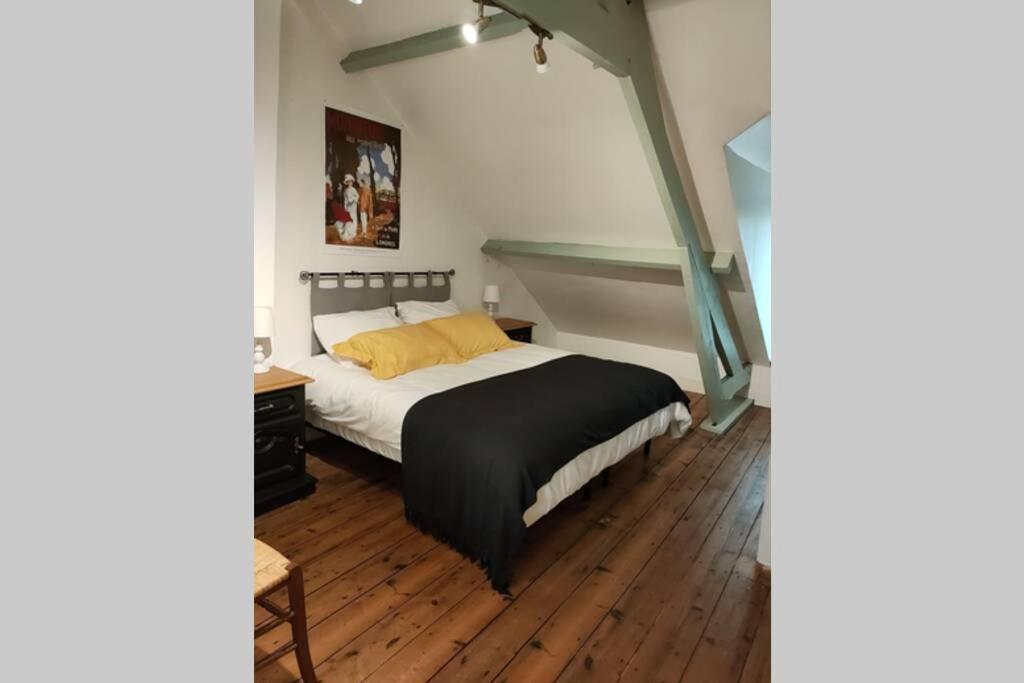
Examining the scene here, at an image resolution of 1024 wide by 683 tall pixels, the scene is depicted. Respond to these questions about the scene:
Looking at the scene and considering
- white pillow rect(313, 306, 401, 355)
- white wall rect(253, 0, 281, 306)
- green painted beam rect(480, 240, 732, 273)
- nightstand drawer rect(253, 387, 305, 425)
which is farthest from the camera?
green painted beam rect(480, 240, 732, 273)

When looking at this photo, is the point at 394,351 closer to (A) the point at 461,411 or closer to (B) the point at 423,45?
(A) the point at 461,411

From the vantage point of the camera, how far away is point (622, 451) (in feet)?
9.04

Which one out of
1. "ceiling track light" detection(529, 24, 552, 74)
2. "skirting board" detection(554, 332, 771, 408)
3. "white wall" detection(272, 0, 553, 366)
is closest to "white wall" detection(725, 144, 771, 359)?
"skirting board" detection(554, 332, 771, 408)

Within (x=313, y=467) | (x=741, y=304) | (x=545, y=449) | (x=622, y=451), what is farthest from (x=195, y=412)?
(x=741, y=304)

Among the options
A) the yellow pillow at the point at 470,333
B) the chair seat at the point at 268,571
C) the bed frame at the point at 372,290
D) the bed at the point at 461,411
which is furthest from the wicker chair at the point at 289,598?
the yellow pillow at the point at 470,333

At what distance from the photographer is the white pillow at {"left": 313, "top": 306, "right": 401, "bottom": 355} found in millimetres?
3359

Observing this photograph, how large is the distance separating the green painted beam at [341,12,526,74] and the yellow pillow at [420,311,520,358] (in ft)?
5.61

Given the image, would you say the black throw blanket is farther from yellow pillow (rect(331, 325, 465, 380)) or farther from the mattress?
yellow pillow (rect(331, 325, 465, 380))

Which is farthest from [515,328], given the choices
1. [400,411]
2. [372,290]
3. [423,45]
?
[423,45]

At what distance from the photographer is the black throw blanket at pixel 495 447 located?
204cm

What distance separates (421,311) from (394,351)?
0.93 m

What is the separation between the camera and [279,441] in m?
2.70

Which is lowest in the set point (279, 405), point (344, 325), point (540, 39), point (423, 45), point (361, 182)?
point (279, 405)

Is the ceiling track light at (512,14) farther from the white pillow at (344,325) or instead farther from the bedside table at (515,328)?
the bedside table at (515,328)
